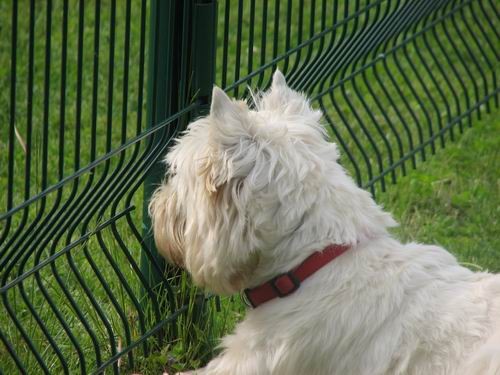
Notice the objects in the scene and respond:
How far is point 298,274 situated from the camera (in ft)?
12.5

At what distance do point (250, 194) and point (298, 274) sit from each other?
36 centimetres

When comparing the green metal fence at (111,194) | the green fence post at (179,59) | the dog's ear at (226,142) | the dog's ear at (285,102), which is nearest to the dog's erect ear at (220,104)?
the dog's ear at (226,142)

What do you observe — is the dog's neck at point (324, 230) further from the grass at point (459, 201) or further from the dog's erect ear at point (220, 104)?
the grass at point (459, 201)

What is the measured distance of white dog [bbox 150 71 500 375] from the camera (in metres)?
3.68

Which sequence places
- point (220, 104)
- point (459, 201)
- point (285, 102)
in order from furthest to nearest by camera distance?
Answer: point (459, 201) → point (285, 102) → point (220, 104)

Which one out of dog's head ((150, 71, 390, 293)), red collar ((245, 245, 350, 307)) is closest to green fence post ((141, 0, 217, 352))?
dog's head ((150, 71, 390, 293))

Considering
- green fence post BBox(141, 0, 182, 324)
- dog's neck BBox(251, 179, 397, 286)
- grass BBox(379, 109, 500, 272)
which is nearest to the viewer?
dog's neck BBox(251, 179, 397, 286)

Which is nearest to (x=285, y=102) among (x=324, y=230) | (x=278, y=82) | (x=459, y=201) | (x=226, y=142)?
(x=278, y=82)

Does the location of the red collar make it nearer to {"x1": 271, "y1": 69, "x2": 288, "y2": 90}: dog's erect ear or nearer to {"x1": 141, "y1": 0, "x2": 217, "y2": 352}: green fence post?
{"x1": 271, "y1": 69, "x2": 288, "y2": 90}: dog's erect ear

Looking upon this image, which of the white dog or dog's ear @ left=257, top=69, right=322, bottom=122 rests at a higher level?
dog's ear @ left=257, top=69, right=322, bottom=122

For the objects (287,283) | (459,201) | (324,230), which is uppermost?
(324,230)

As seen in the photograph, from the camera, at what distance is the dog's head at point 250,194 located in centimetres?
369

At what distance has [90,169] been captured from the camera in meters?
4.04

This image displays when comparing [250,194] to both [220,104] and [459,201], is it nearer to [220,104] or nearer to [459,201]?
[220,104]
